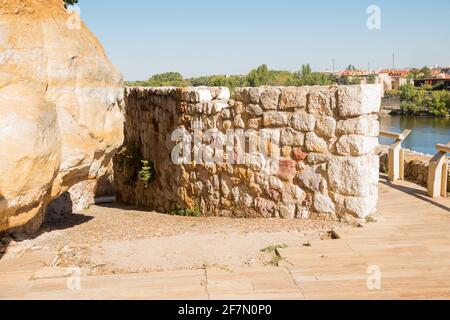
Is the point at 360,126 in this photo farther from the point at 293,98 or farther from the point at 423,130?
the point at 423,130

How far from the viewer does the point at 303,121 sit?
4719mm

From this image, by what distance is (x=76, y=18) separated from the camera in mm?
3740

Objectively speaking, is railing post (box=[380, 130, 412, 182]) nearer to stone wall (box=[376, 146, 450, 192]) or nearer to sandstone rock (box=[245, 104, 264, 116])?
stone wall (box=[376, 146, 450, 192])

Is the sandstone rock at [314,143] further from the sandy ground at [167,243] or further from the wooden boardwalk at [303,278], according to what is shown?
the wooden boardwalk at [303,278]

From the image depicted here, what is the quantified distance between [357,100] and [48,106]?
2.91 m

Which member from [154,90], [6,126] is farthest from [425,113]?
[6,126]

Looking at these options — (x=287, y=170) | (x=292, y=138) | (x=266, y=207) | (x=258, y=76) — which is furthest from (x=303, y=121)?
(x=258, y=76)

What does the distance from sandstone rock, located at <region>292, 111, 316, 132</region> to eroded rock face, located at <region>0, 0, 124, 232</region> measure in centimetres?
187

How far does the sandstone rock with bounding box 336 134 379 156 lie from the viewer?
4.43m

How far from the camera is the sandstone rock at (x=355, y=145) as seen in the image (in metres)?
4.43

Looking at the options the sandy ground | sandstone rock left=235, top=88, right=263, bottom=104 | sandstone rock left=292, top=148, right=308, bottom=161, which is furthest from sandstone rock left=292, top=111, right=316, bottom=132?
the sandy ground

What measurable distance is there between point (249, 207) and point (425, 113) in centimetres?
6581

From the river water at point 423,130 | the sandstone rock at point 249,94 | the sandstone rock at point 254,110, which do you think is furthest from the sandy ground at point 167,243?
the river water at point 423,130
